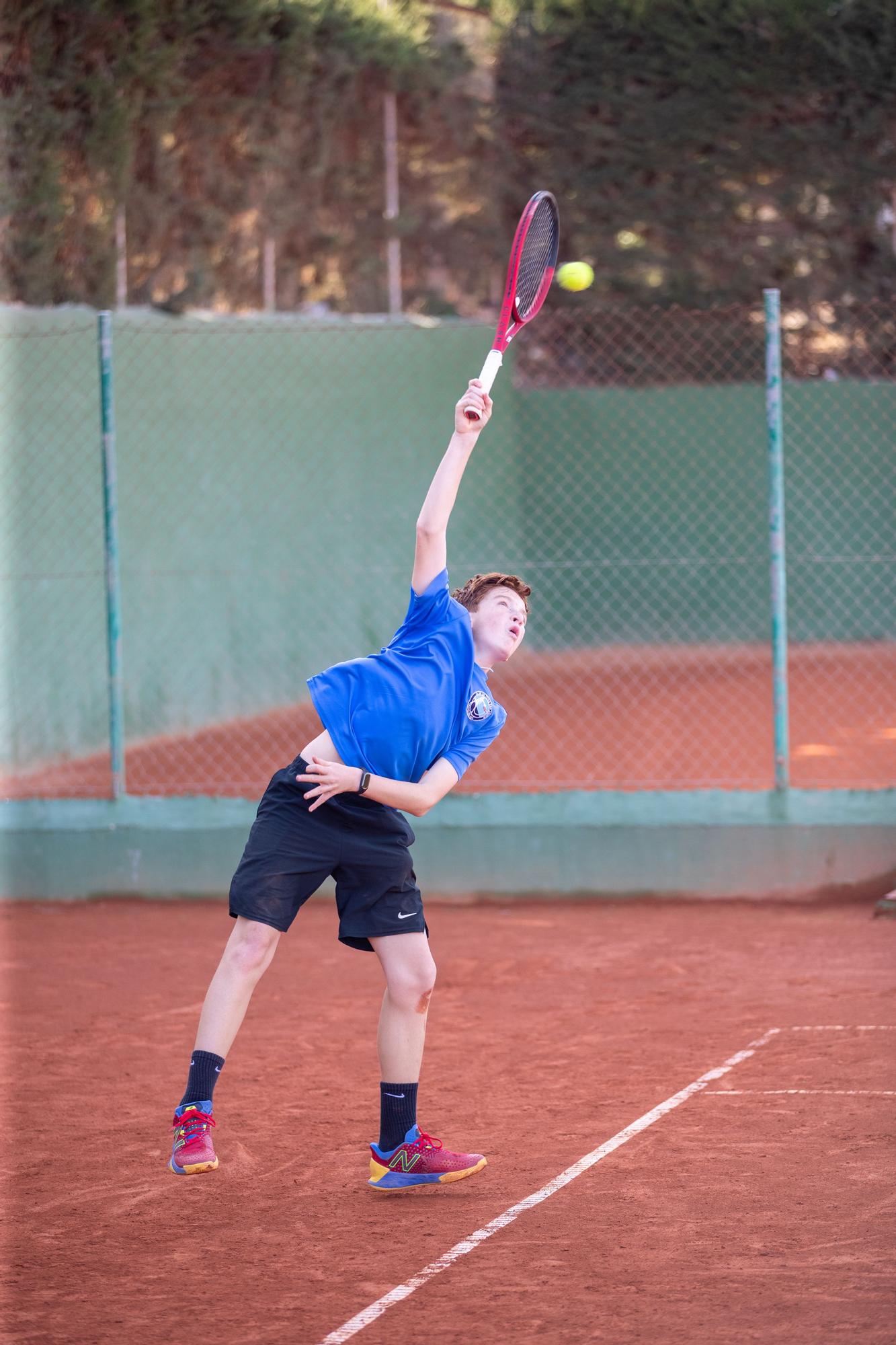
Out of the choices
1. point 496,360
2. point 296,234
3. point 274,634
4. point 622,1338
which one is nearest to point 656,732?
point 274,634

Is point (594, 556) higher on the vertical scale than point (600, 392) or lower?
lower

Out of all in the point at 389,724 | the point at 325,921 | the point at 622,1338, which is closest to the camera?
the point at 622,1338

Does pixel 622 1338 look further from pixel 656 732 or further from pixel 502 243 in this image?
pixel 502 243

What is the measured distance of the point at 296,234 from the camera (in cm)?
1634

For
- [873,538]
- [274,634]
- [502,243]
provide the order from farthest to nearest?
[502,243] < [873,538] < [274,634]

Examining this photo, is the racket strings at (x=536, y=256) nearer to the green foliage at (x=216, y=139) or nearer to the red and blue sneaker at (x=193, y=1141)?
the red and blue sneaker at (x=193, y=1141)

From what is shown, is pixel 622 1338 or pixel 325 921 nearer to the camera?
pixel 622 1338

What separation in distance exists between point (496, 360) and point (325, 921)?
429cm

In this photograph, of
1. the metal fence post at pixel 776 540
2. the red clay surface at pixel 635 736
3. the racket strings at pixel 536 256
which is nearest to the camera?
the racket strings at pixel 536 256

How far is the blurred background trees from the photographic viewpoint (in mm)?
15289

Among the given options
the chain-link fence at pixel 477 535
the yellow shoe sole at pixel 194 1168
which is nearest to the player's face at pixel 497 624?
the yellow shoe sole at pixel 194 1168

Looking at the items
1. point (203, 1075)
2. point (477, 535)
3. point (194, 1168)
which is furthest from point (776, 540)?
point (477, 535)

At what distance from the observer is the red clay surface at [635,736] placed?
10398mm

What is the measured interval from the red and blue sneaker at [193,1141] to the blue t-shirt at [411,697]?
93cm
